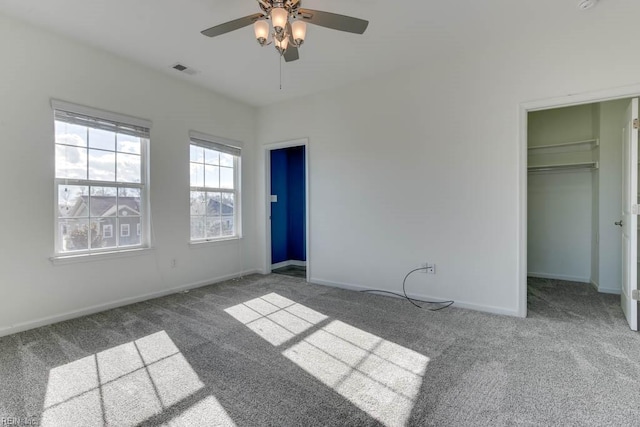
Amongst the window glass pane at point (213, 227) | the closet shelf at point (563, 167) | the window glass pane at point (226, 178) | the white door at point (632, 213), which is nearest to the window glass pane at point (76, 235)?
the window glass pane at point (213, 227)

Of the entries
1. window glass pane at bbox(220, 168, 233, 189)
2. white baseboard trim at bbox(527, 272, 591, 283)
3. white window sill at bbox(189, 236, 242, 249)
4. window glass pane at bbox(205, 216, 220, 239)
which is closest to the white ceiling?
window glass pane at bbox(220, 168, 233, 189)

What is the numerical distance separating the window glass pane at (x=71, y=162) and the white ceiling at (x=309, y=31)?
3.72 feet

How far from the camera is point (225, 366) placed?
220cm

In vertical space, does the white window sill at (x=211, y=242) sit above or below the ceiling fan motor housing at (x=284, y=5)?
below

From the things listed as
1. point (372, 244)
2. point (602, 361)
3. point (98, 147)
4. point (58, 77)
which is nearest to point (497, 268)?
point (602, 361)

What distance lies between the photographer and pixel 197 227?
441cm

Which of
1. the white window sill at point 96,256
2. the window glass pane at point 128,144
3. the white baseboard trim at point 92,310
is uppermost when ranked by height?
the window glass pane at point 128,144

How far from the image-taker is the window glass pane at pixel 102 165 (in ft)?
10.9

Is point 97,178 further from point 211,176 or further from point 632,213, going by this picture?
point 632,213

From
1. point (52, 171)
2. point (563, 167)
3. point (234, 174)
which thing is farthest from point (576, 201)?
point (52, 171)

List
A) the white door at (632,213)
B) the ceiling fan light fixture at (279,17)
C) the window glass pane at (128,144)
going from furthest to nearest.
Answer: the window glass pane at (128,144) → the white door at (632,213) → the ceiling fan light fixture at (279,17)

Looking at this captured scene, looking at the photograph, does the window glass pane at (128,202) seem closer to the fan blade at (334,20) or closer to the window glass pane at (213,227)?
the window glass pane at (213,227)

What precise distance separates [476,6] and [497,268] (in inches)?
98.9

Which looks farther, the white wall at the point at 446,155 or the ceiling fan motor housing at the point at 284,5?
the white wall at the point at 446,155
